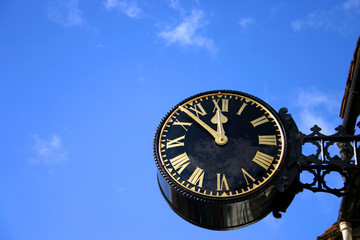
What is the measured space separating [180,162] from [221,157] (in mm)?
549

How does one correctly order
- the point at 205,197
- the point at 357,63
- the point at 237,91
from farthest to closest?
the point at 237,91
the point at 357,63
the point at 205,197

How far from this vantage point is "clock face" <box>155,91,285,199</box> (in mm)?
9211

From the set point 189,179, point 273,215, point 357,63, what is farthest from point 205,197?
point 357,63

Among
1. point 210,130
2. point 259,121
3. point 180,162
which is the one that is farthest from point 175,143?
point 259,121

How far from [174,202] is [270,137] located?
1545 millimetres

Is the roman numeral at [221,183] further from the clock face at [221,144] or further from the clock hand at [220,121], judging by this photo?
the clock hand at [220,121]

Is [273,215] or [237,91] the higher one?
[237,91]

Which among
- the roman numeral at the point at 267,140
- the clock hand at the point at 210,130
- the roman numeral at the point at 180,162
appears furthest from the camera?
the clock hand at the point at 210,130

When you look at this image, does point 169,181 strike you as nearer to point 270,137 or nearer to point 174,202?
point 174,202

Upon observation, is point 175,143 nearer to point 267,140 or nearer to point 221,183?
point 221,183

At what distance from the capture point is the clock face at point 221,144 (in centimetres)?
921

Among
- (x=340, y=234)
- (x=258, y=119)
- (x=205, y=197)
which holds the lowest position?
(x=205, y=197)

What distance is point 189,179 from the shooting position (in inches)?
366

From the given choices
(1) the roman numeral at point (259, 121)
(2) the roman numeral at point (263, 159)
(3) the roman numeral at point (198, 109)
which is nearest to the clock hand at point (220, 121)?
(3) the roman numeral at point (198, 109)
